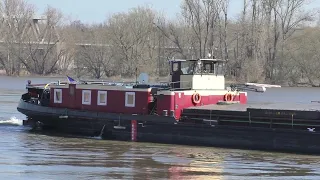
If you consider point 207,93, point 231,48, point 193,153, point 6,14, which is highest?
point 6,14

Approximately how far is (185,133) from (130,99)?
9.45 ft

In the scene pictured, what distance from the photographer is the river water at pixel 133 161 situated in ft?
53.3

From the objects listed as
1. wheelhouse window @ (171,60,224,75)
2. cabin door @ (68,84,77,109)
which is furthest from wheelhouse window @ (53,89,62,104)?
wheelhouse window @ (171,60,224,75)

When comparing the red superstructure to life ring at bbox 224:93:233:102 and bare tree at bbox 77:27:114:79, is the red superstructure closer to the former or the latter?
life ring at bbox 224:93:233:102

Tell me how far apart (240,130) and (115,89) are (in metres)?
5.65

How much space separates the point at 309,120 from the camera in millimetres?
20016

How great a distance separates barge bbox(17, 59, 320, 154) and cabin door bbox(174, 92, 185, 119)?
0.11 feet

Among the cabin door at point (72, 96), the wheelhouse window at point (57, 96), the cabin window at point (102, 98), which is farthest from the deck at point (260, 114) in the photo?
the wheelhouse window at point (57, 96)

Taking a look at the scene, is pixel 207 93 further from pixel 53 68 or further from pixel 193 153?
pixel 53 68

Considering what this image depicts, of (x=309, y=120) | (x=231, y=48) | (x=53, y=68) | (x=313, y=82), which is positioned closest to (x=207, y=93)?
(x=309, y=120)

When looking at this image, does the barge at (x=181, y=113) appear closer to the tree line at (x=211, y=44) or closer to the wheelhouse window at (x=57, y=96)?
the wheelhouse window at (x=57, y=96)

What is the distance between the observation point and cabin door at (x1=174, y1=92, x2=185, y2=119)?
22.5 meters

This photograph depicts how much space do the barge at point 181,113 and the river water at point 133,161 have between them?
511 mm

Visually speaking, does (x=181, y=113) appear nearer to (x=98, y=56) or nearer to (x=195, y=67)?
(x=195, y=67)
